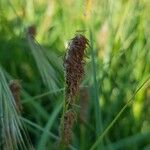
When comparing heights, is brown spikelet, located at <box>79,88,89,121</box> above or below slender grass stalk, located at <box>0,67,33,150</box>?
below

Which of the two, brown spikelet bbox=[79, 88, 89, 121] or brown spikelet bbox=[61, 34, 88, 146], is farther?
brown spikelet bbox=[79, 88, 89, 121]

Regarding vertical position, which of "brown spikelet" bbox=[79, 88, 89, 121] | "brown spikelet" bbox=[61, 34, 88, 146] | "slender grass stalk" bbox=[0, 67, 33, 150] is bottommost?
"brown spikelet" bbox=[79, 88, 89, 121]

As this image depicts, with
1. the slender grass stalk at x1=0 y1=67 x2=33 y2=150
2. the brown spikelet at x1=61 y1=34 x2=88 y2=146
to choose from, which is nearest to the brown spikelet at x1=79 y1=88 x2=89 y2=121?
the slender grass stalk at x1=0 y1=67 x2=33 y2=150

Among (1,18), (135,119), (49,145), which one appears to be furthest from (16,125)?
(1,18)

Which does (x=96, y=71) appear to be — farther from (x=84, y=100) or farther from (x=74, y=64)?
(x=74, y=64)

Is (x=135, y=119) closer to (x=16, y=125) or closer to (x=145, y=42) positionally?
(x=145, y=42)

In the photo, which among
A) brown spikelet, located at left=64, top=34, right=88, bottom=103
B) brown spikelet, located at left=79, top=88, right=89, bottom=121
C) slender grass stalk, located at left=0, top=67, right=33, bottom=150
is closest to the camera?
brown spikelet, located at left=64, top=34, right=88, bottom=103

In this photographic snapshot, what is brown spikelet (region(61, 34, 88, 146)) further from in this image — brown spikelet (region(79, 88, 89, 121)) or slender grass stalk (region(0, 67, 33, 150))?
brown spikelet (region(79, 88, 89, 121))

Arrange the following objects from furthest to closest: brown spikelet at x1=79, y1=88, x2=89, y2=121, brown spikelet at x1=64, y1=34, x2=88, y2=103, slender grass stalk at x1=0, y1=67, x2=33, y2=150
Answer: brown spikelet at x1=79, y1=88, x2=89, y2=121, slender grass stalk at x1=0, y1=67, x2=33, y2=150, brown spikelet at x1=64, y1=34, x2=88, y2=103
